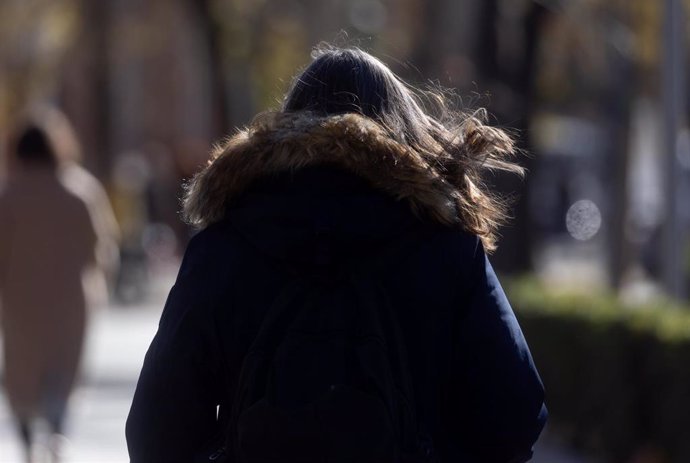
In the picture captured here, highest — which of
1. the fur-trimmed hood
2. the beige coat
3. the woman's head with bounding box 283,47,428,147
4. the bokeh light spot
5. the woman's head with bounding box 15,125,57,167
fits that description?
the woman's head with bounding box 283,47,428,147

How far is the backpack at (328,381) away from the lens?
274 cm

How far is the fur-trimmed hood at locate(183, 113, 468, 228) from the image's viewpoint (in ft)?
9.62

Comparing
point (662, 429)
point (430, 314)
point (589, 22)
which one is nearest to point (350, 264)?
point (430, 314)

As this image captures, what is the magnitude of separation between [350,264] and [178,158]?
24.3 meters

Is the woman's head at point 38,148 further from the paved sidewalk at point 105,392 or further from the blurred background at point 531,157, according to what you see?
the blurred background at point 531,157

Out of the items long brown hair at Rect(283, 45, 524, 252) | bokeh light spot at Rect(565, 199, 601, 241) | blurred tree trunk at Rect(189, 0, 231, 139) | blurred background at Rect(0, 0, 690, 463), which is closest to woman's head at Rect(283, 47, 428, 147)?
long brown hair at Rect(283, 45, 524, 252)

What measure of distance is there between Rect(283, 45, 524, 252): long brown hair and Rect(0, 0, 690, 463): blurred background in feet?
1.75

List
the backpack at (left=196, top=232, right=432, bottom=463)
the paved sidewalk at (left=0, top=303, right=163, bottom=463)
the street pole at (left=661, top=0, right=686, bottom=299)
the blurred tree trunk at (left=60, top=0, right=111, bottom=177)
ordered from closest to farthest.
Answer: the backpack at (left=196, top=232, right=432, bottom=463) < the paved sidewalk at (left=0, top=303, right=163, bottom=463) < the street pole at (left=661, top=0, right=686, bottom=299) < the blurred tree trunk at (left=60, top=0, right=111, bottom=177)

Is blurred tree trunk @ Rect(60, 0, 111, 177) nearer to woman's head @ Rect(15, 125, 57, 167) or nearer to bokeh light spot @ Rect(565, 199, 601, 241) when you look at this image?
bokeh light spot @ Rect(565, 199, 601, 241)

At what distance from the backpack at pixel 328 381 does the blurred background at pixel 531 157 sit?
761mm

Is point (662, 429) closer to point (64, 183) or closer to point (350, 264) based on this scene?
point (64, 183)

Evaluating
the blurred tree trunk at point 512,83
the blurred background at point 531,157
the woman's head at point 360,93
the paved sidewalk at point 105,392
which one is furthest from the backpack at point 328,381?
the blurred tree trunk at point 512,83

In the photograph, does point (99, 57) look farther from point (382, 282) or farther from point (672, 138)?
point (382, 282)

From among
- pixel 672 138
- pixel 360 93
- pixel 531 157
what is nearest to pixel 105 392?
pixel 672 138
